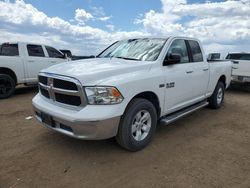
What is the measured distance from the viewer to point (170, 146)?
391cm

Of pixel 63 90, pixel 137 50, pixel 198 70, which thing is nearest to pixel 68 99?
pixel 63 90

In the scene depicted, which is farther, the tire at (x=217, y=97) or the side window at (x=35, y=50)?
the side window at (x=35, y=50)

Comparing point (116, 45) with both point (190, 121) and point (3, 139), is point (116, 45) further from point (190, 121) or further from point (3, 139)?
point (3, 139)

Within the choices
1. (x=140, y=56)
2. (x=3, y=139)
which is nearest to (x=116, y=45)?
(x=140, y=56)

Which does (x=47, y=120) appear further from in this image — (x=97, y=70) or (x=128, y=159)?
(x=128, y=159)

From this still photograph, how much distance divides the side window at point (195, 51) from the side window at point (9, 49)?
19.6 ft

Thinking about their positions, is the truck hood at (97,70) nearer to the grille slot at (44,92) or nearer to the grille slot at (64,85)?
the grille slot at (64,85)

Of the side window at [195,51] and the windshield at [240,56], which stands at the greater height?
the side window at [195,51]

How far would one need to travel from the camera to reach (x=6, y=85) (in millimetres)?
7633

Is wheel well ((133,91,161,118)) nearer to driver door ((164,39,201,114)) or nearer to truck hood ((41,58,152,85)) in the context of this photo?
driver door ((164,39,201,114))

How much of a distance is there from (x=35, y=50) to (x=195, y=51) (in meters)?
6.06

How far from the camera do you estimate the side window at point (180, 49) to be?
441 cm

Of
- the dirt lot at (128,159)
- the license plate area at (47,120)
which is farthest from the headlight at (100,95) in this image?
the dirt lot at (128,159)

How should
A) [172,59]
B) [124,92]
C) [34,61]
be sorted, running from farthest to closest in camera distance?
1. [34,61]
2. [172,59]
3. [124,92]
